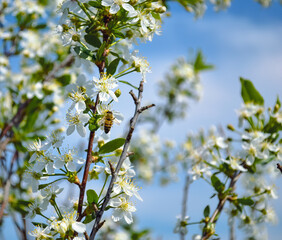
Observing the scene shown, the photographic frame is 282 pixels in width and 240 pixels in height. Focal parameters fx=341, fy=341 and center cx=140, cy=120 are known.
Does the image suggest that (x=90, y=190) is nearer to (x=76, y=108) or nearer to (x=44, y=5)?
(x=76, y=108)

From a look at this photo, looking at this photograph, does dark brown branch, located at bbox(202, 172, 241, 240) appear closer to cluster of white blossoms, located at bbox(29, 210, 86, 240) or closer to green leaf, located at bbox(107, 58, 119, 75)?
cluster of white blossoms, located at bbox(29, 210, 86, 240)

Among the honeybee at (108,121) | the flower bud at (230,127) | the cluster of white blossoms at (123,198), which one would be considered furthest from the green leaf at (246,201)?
the honeybee at (108,121)

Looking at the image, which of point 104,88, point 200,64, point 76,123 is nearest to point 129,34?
point 104,88

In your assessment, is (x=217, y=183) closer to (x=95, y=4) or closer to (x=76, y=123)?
(x=76, y=123)

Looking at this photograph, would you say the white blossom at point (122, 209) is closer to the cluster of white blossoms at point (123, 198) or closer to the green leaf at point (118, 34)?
the cluster of white blossoms at point (123, 198)

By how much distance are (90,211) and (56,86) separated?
2.38m

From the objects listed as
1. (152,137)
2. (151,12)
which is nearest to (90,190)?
(151,12)

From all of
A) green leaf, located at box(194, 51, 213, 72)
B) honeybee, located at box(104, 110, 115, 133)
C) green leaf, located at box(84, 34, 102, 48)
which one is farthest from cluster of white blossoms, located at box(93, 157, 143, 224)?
green leaf, located at box(194, 51, 213, 72)

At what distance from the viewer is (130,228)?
3.68 meters

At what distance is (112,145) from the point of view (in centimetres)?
123

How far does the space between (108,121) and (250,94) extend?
4.41 feet

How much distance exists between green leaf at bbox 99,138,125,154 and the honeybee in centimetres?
5

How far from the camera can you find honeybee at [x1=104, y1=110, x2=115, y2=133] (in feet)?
3.98

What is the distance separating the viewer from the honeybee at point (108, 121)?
121cm
